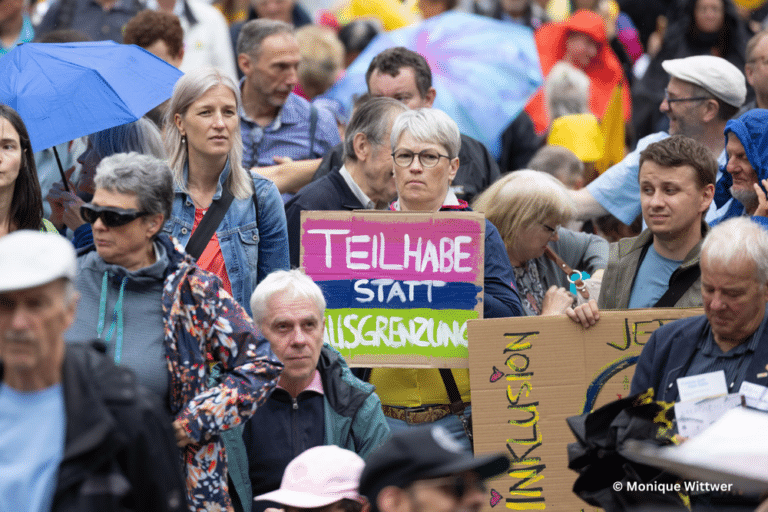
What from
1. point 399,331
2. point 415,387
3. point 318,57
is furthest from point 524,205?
point 318,57

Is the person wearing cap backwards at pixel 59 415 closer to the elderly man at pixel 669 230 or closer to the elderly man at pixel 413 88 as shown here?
the elderly man at pixel 669 230

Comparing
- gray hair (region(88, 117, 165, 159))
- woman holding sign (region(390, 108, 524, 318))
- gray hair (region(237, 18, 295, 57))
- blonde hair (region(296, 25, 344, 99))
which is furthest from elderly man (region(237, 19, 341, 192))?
woman holding sign (region(390, 108, 524, 318))

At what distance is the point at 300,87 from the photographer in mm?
9078

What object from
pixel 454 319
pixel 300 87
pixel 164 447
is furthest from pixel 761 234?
pixel 300 87

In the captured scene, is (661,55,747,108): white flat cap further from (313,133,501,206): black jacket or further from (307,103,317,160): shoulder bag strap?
(307,103,317,160): shoulder bag strap

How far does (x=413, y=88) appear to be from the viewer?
6.71 meters

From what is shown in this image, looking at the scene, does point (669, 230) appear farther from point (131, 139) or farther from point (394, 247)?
point (131, 139)

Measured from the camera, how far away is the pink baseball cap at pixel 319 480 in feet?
13.3

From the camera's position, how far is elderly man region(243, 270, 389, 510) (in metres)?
4.60

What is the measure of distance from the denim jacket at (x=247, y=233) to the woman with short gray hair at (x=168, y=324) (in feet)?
3.57

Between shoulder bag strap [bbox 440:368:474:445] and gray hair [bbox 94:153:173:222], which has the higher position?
gray hair [bbox 94:153:173:222]

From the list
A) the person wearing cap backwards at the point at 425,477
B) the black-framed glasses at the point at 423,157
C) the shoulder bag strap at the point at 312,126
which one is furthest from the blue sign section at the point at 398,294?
the person wearing cap backwards at the point at 425,477

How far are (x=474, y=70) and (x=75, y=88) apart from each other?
3.17m

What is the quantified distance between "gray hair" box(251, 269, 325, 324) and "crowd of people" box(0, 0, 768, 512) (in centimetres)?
1
